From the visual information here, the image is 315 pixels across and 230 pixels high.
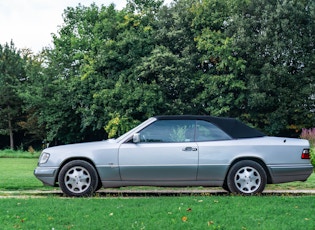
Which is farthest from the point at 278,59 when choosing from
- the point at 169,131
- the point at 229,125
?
the point at 169,131

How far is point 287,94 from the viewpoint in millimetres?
39500

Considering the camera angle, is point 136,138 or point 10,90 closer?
point 136,138

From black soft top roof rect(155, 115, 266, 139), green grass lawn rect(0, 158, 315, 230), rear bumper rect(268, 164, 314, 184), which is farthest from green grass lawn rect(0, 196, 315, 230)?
black soft top roof rect(155, 115, 266, 139)

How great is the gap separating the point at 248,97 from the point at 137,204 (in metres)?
31.6

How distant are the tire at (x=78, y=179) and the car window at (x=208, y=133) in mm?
2236

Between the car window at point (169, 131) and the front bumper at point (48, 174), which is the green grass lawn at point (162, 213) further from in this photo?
the car window at point (169, 131)

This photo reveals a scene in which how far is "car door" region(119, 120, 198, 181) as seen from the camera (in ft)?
33.9

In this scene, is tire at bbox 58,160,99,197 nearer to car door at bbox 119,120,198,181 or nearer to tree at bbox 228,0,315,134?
car door at bbox 119,120,198,181

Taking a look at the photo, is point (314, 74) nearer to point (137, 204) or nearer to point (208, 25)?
point (208, 25)

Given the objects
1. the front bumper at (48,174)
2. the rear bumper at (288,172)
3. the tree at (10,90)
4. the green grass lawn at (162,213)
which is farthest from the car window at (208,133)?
the tree at (10,90)

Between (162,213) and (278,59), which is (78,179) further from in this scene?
(278,59)

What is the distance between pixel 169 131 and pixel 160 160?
0.66 meters

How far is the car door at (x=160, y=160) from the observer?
10344mm

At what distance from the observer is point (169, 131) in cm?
1066
